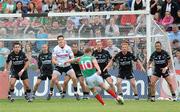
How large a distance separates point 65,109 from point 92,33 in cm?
682

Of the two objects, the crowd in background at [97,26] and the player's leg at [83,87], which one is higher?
the crowd in background at [97,26]

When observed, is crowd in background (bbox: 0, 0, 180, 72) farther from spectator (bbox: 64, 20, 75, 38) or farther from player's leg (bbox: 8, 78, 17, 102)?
A: player's leg (bbox: 8, 78, 17, 102)

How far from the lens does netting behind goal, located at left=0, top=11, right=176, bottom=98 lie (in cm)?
2367

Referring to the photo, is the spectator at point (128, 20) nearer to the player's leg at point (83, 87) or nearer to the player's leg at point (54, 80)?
the player's leg at point (83, 87)

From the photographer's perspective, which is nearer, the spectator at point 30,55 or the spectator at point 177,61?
the spectator at point 177,61

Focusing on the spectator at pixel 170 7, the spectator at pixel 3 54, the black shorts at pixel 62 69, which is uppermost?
the spectator at pixel 170 7

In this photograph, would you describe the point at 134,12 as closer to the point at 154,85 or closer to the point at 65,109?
the point at 154,85

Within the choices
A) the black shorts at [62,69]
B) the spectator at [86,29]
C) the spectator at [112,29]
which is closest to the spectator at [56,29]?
the spectator at [86,29]

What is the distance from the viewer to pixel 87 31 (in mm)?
24078

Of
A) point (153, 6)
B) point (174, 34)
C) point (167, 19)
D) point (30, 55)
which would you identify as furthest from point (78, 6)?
point (174, 34)

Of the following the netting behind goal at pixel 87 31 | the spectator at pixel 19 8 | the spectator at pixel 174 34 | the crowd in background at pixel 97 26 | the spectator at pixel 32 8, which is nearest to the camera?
the netting behind goal at pixel 87 31

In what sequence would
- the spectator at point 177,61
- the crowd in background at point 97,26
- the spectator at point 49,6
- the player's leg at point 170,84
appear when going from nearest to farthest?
the player's leg at point 170,84, the spectator at point 177,61, the crowd in background at point 97,26, the spectator at point 49,6

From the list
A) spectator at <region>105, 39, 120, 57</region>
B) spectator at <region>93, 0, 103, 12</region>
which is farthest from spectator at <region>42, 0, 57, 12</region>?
spectator at <region>105, 39, 120, 57</region>

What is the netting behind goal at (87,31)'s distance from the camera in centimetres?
2367
